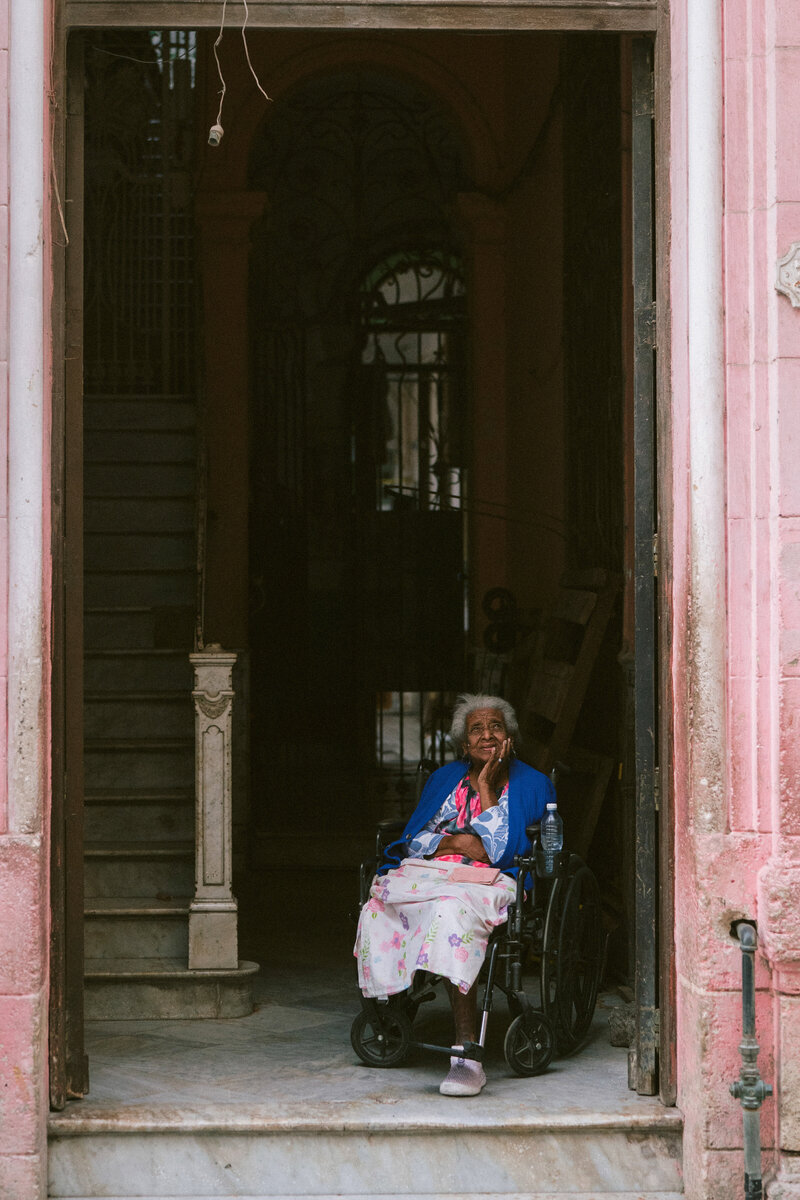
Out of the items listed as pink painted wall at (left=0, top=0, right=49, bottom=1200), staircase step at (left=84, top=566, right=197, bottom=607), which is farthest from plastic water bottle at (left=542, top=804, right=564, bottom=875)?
staircase step at (left=84, top=566, right=197, bottom=607)

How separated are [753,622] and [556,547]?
4.36 m

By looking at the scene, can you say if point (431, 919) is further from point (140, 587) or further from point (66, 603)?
point (140, 587)

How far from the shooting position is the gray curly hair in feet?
17.9

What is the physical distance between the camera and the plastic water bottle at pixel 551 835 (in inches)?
199

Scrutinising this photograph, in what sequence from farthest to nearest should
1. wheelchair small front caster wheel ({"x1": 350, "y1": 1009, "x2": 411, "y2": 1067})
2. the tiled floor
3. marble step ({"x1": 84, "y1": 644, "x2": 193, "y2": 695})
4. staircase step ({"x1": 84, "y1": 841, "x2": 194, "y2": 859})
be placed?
marble step ({"x1": 84, "y1": 644, "x2": 193, "y2": 695})
staircase step ({"x1": 84, "y1": 841, "x2": 194, "y2": 859})
wheelchair small front caster wheel ({"x1": 350, "y1": 1009, "x2": 411, "y2": 1067})
the tiled floor

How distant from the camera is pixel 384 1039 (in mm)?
4977

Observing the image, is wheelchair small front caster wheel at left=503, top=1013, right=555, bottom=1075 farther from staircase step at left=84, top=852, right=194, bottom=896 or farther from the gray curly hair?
staircase step at left=84, top=852, right=194, bottom=896

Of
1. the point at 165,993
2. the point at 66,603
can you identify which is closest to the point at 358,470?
the point at 165,993

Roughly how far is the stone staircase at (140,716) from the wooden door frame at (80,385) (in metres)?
1.35

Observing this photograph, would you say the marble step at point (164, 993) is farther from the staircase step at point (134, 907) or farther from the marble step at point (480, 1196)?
the marble step at point (480, 1196)

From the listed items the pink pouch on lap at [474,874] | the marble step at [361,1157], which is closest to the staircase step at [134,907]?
the pink pouch on lap at [474,874]

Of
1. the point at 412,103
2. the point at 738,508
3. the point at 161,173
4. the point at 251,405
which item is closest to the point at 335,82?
the point at 412,103

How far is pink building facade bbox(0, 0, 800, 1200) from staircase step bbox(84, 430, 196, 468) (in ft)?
13.6

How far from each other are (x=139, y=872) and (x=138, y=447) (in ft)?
9.74
